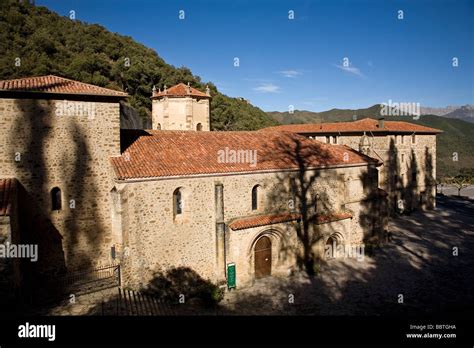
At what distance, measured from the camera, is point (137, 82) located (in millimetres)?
46031

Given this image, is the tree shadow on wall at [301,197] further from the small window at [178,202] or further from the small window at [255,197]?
the small window at [178,202]

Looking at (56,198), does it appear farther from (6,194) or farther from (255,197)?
(255,197)

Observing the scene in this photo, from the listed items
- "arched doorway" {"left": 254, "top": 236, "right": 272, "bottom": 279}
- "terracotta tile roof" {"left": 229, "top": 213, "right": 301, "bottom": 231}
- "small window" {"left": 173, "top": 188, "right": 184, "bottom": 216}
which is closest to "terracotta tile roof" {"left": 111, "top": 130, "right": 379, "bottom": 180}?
"small window" {"left": 173, "top": 188, "right": 184, "bottom": 216}

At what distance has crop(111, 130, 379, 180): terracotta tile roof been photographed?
52.1 feet

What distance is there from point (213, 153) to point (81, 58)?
32.5 meters

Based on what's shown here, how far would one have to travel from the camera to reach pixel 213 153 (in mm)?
18344

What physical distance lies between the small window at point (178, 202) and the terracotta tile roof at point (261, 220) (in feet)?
9.43

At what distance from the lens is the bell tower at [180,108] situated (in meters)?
25.1

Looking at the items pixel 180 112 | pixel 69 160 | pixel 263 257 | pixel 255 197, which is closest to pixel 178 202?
pixel 255 197

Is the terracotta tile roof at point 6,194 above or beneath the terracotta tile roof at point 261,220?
above

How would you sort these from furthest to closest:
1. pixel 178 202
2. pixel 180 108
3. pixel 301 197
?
pixel 180 108 < pixel 301 197 < pixel 178 202

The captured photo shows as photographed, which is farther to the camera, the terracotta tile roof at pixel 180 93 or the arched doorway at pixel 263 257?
the terracotta tile roof at pixel 180 93

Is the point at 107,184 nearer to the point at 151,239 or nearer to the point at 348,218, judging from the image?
the point at 151,239

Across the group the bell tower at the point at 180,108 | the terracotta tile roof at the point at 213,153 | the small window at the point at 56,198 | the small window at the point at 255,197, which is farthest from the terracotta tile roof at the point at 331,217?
the small window at the point at 56,198
